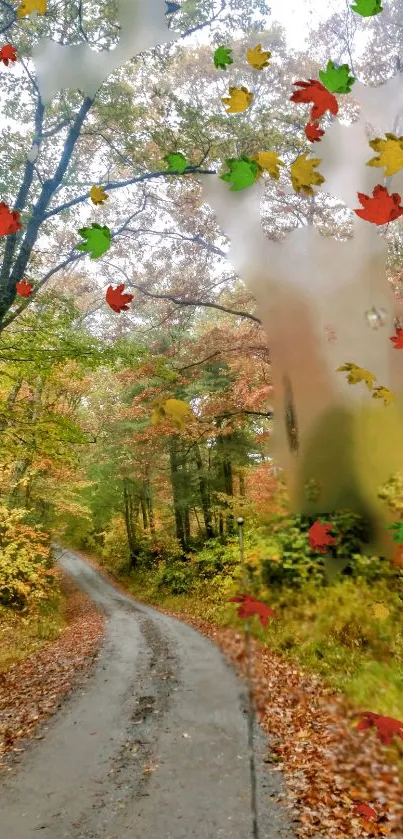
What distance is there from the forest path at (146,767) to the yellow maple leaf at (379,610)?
3378 millimetres

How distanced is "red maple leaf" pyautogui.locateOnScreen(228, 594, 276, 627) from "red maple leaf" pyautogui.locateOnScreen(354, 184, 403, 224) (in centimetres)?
161

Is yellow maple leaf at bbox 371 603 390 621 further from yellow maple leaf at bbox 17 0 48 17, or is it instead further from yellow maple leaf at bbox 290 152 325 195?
yellow maple leaf at bbox 17 0 48 17

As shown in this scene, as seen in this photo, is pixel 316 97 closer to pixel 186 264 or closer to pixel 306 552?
pixel 306 552

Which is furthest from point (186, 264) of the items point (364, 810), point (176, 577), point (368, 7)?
Answer: point (176, 577)

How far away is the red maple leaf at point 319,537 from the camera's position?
62.8 inches

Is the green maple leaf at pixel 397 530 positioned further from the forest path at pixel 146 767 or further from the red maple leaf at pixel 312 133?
the forest path at pixel 146 767

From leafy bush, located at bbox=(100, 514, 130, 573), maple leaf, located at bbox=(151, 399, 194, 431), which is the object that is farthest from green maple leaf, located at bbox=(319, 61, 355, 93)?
leafy bush, located at bbox=(100, 514, 130, 573)

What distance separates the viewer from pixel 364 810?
12.7 feet

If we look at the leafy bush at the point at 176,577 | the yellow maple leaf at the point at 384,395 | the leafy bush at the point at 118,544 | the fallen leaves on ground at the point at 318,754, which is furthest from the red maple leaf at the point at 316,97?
the leafy bush at the point at 118,544

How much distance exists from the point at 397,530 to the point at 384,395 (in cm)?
45

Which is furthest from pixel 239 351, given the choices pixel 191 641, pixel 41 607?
pixel 41 607

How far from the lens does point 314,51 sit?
815 centimetres

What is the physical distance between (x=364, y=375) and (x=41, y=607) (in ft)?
51.1

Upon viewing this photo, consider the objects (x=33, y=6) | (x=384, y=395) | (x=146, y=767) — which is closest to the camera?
(x=384, y=395)
